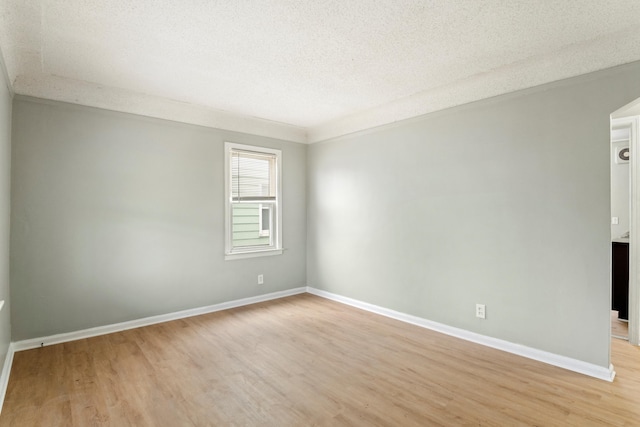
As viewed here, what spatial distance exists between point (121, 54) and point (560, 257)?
3917 mm

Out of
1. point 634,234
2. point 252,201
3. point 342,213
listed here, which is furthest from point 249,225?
point 634,234

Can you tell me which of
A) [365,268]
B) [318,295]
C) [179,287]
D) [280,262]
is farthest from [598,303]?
[179,287]

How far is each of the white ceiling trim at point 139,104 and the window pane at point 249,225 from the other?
3.43 feet

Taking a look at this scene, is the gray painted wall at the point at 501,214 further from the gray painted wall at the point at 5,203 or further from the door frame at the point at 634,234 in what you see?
the gray painted wall at the point at 5,203

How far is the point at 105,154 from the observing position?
3.34 m

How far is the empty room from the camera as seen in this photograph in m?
2.12

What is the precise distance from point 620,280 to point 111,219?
5587 millimetres

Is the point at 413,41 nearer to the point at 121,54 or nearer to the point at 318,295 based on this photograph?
the point at 121,54

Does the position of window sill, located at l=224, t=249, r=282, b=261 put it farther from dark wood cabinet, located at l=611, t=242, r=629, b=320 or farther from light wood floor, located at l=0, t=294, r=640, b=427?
dark wood cabinet, located at l=611, t=242, r=629, b=320

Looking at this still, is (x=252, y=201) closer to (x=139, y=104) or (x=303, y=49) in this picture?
(x=139, y=104)

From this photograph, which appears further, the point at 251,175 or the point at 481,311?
the point at 251,175

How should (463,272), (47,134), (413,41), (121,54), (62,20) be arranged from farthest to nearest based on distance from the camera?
(463,272), (47,134), (121,54), (413,41), (62,20)

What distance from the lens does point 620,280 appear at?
11.8 ft

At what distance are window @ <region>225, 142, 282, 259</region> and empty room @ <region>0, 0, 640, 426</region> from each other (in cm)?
6
